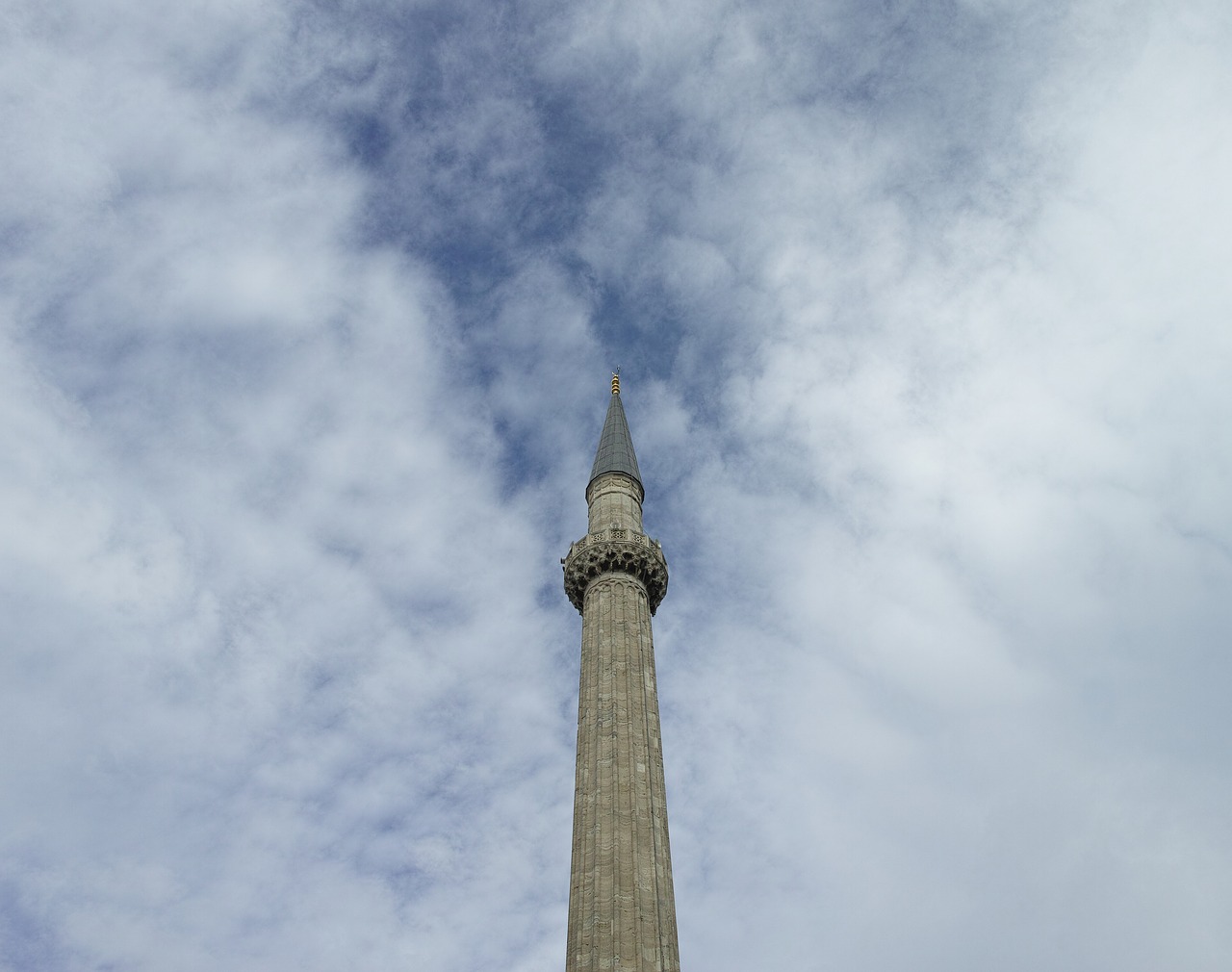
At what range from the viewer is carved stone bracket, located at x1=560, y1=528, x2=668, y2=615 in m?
36.4

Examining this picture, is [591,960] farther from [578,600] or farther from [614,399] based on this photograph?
[614,399]

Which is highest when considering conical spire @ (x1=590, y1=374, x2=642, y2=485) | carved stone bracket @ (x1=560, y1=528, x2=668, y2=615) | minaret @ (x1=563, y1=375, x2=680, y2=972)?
conical spire @ (x1=590, y1=374, x2=642, y2=485)

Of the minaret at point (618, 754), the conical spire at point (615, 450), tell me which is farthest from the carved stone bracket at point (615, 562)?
the conical spire at point (615, 450)

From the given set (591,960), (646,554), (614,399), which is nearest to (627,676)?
(646,554)

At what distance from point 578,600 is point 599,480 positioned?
217 inches

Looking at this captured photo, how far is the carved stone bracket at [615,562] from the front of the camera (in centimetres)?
3644

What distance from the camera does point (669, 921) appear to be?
90.1 ft

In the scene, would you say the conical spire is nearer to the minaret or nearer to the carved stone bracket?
the minaret

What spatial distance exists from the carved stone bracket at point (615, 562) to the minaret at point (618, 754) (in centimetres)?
3

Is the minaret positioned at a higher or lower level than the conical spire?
lower

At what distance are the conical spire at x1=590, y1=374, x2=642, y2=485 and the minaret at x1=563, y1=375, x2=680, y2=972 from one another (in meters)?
0.14

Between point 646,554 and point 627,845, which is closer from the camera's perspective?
point 627,845

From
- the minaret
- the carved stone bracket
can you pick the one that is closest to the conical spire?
the minaret

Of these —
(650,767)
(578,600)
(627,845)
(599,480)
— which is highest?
(599,480)
